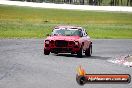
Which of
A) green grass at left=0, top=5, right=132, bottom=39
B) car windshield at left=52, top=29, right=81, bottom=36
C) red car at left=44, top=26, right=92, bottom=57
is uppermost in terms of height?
car windshield at left=52, top=29, right=81, bottom=36

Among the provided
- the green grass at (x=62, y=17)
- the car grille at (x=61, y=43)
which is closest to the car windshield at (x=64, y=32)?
the car grille at (x=61, y=43)

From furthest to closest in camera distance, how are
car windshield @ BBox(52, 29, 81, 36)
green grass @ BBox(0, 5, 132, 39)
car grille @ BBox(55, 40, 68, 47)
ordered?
green grass @ BBox(0, 5, 132, 39), car windshield @ BBox(52, 29, 81, 36), car grille @ BBox(55, 40, 68, 47)

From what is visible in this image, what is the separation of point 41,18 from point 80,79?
74.7 metres

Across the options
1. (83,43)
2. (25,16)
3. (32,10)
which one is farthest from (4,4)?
(83,43)

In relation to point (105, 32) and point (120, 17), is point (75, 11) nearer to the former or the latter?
point (120, 17)

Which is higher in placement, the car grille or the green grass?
the car grille

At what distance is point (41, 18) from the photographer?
84.2 meters

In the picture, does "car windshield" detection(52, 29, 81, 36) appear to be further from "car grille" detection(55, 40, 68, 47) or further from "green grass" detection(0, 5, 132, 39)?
"green grass" detection(0, 5, 132, 39)

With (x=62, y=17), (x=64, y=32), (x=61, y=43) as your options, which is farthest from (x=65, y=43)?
(x=62, y=17)

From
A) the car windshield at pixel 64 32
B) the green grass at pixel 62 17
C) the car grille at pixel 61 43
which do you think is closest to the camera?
the car grille at pixel 61 43

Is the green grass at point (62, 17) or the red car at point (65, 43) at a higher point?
the red car at point (65, 43)

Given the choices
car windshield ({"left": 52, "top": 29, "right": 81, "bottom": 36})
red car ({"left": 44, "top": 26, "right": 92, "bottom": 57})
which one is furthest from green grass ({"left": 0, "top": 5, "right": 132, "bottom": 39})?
red car ({"left": 44, "top": 26, "right": 92, "bottom": 57})

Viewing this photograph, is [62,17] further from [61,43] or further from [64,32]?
[61,43]

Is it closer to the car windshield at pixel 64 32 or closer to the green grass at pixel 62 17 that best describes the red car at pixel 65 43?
the car windshield at pixel 64 32
